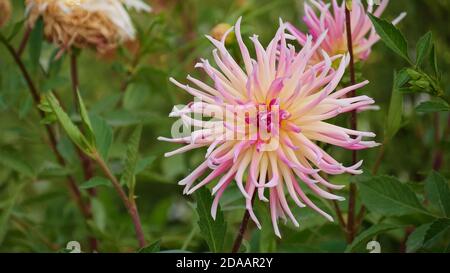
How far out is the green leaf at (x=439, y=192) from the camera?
0.76m

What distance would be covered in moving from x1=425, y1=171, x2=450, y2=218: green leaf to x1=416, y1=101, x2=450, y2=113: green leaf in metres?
0.08

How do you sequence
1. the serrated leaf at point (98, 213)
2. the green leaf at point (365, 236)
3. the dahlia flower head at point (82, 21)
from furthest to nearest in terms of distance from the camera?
the serrated leaf at point (98, 213)
the dahlia flower head at point (82, 21)
the green leaf at point (365, 236)

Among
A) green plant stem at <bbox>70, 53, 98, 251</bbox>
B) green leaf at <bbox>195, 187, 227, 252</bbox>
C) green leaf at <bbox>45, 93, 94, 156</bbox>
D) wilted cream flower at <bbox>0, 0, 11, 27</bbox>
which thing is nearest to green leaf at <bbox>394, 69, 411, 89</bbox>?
green leaf at <bbox>195, 187, 227, 252</bbox>

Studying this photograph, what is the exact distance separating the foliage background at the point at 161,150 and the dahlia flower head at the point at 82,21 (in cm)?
5

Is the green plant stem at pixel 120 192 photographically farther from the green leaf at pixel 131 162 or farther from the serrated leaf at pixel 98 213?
the serrated leaf at pixel 98 213

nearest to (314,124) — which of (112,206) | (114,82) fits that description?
(112,206)

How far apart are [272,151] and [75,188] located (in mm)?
488

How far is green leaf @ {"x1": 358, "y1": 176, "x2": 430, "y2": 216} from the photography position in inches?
30.0

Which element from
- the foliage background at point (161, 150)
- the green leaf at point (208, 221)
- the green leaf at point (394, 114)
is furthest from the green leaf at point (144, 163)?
the green leaf at point (394, 114)

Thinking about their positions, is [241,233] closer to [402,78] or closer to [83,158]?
[402,78]

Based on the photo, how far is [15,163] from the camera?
3.24 ft

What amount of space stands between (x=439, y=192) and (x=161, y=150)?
483 millimetres
